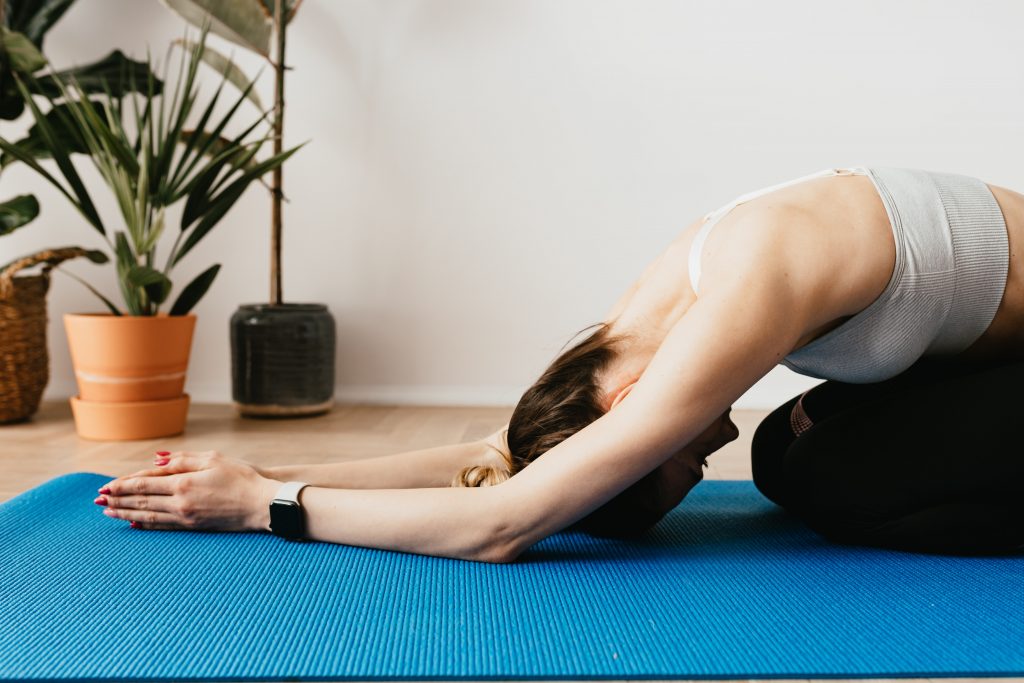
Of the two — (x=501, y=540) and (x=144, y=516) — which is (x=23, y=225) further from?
(x=501, y=540)

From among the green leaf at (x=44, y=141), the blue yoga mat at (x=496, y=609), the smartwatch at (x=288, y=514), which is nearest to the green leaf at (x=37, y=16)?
the green leaf at (x=44, y=141)

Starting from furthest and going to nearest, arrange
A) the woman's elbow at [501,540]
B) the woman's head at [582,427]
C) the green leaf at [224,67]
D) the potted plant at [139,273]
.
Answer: the green leaf at [224,67] < the potted plant at [139,273] < the woman's head at [582,427] < the woman's elbow at [501,540]

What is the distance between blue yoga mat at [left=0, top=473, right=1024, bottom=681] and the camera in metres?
0.98

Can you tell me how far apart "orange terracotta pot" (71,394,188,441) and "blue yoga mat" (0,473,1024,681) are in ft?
3.46

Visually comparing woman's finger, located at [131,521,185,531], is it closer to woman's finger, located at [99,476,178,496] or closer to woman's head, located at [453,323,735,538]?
woman's finger, located at [99,476,178,496]

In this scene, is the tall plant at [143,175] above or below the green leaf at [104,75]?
below

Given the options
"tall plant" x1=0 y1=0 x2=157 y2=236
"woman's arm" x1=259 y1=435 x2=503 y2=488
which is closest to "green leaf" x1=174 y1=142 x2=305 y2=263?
"tall plant" x1=0 y1=0 x2=157 y2=236

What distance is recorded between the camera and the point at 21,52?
2.56m

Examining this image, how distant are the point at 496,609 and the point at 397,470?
52 centimetres

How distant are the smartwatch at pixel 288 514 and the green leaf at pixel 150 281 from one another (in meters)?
1.26

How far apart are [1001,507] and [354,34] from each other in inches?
106

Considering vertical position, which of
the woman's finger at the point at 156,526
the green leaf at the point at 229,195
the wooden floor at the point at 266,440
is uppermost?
the green leaf at the point at 229,195

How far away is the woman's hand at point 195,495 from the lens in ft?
4.75

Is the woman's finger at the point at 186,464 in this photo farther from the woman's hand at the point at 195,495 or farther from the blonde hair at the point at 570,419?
the blonde hair at the point at 570,419
